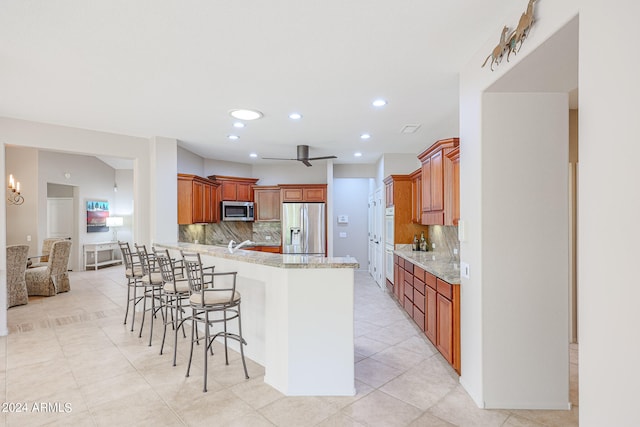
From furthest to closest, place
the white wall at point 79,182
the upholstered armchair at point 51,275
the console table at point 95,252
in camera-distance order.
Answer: the console table at point 95,252, the white wall at point 79,182, the upholstered armchair at point 51,275

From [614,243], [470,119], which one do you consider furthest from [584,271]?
[470,119]

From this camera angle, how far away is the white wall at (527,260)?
2.36 metres

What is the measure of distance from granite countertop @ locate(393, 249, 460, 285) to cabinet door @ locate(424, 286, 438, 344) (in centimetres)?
24

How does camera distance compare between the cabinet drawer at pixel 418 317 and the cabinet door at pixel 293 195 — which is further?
the cabinet door at pixel 293 195

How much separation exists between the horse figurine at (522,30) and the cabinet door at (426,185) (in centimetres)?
220

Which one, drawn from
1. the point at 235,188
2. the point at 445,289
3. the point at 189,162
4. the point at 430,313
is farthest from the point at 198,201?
the point at 445,289

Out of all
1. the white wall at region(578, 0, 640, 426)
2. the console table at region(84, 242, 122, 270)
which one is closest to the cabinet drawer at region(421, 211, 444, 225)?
the white wall at region(578, 0, 640, 426)

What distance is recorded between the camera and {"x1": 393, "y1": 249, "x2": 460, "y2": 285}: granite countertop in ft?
9.62

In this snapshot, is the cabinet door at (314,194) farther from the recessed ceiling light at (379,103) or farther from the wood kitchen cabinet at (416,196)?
the recessed ceiling light at (379,103)

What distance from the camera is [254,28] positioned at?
220cm

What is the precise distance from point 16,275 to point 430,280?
21.0 feet

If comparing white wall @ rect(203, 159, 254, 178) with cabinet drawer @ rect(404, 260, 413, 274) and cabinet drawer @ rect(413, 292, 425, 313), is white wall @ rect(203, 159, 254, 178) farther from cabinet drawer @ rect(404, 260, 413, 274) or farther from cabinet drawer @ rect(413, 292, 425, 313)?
cabinet drawer @ rect(413, 292, 425, 313)

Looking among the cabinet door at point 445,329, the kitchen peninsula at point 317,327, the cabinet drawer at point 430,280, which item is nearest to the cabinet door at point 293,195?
the cabinet drawer at point 430,280

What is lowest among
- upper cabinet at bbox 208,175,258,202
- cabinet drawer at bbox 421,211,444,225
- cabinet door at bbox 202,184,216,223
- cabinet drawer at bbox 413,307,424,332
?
cabinet drawer at bbox 413,307,424,332
